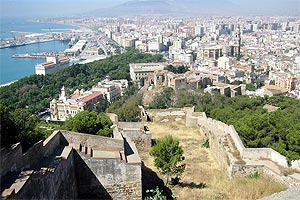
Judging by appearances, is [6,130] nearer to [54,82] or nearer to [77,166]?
[77,166]

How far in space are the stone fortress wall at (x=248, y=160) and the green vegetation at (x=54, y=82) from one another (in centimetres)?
2704

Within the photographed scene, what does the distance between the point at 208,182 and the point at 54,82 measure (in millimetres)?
40138

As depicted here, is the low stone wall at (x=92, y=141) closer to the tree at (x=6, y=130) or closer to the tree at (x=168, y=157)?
the tree at (x=168, y=157)

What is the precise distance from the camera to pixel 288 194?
6.69m

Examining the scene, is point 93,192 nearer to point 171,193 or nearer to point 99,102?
point 171,193

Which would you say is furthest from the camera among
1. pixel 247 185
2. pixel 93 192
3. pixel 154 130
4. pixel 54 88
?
pixel 54 88

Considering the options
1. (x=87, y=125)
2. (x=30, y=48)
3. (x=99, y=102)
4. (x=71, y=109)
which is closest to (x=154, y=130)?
(x=87, y=125)

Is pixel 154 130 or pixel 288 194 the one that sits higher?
pixel 288 194

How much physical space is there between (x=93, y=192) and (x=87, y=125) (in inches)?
84.5

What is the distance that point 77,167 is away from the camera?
724 cm

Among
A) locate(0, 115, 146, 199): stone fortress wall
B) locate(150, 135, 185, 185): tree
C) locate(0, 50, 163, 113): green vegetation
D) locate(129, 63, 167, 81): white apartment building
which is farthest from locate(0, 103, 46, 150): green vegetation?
locate(129, 63, 167, 81): white apartment building

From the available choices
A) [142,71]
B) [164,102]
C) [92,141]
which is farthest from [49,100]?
[92,141]

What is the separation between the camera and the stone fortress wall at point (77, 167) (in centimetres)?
559

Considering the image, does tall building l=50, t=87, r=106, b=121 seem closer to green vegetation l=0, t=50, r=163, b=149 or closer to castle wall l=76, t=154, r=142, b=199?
green vegetation l=0, t=50, r=163, b=149
